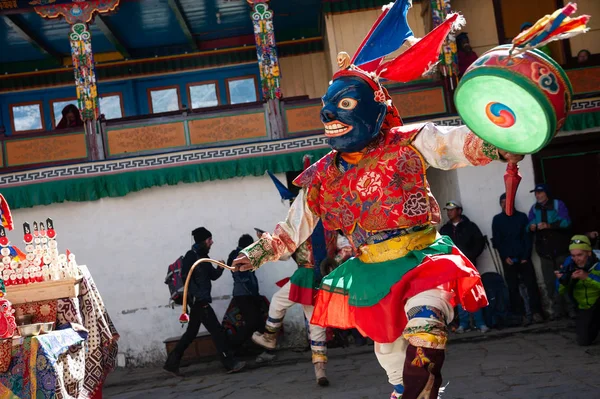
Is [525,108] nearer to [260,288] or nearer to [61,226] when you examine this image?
[260,288]


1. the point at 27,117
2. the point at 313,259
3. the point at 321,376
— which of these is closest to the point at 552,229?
the point at 313,259

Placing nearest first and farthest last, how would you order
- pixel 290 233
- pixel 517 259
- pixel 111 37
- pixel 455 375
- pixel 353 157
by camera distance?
pixel 353 157 < pixel 290 233 < pixel 455 375 < pixel 517 259 < pixel 111 37

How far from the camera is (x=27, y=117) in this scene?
14180 mm

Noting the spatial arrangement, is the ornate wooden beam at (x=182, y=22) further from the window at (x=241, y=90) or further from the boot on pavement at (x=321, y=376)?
the boot on pavement at (x=321, y=376)

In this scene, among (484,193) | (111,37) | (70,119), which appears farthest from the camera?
(111,37)

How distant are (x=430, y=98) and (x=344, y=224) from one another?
734 centimetres

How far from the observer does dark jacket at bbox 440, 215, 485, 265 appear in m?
10.0

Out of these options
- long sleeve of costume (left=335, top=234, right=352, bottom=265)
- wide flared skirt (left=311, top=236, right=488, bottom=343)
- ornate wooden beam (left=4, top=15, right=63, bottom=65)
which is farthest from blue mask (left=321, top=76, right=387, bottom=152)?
ornate wooden beam (left=4, top=15, right=63, bottom=65)

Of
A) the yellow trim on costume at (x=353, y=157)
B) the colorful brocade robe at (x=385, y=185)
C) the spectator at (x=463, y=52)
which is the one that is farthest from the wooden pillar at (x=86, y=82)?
the yellow trim on costume at (x=353, y=157)

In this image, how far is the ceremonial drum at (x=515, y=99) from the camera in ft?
10.6

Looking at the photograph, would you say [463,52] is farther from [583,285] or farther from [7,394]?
[7,394]

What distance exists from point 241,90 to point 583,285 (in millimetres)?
7906

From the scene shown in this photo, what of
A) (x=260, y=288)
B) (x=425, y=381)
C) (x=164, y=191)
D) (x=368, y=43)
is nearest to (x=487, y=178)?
(x=260, y=288)

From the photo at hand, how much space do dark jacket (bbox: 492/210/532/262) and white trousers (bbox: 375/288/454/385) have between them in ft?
19.9
